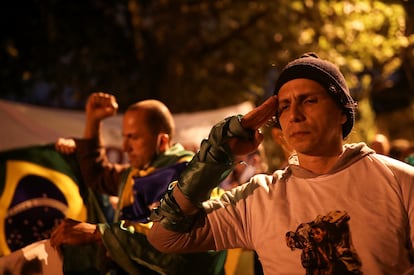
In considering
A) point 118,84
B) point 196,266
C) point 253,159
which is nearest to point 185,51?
point 118,84

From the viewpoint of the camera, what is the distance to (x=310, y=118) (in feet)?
7.97

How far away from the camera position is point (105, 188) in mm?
4246

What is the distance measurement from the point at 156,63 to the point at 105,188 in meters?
6.11

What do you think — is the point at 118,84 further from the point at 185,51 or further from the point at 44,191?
the point at 44,191

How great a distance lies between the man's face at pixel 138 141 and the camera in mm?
4031

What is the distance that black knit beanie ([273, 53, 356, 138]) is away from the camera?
2.44 metres

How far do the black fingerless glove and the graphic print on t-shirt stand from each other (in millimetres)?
402

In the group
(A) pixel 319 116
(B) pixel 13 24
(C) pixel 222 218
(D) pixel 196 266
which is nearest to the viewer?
(A) pixel 319 116

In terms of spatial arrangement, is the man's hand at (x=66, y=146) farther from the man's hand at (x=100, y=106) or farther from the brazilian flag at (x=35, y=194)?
the man's hand at (x=100, y=106)

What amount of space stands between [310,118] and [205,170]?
19.0 inches

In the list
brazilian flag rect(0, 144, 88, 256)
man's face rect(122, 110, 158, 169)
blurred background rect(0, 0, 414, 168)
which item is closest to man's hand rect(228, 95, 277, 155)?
man's face rect(122, 110, 158, 169)

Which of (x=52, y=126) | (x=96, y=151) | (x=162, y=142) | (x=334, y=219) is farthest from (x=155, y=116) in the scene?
(x=52, y=126)

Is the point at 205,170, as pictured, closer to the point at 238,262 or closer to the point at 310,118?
the point at 310,118

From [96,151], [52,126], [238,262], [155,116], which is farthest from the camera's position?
[52,126]
